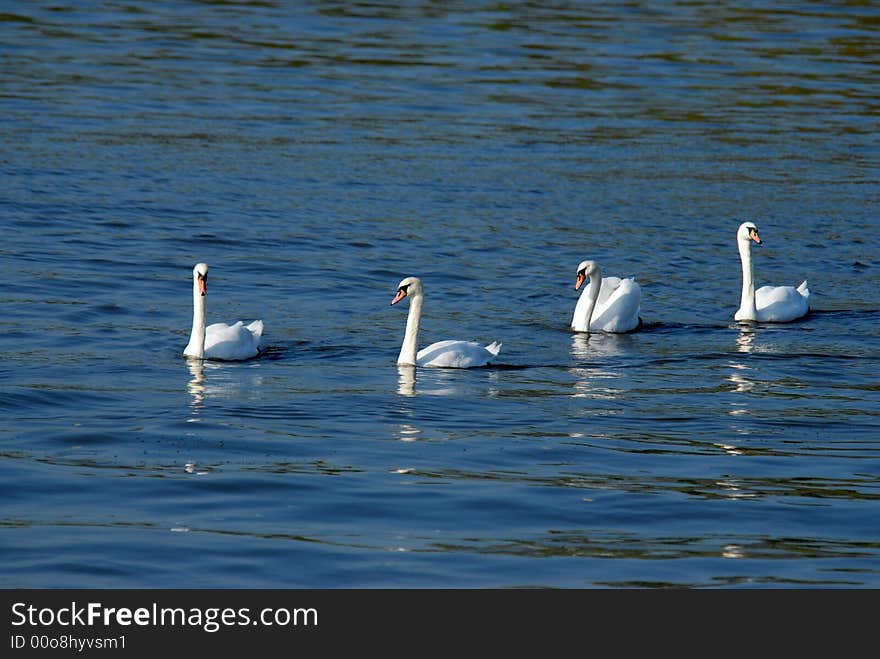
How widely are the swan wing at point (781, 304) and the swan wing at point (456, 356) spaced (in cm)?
396

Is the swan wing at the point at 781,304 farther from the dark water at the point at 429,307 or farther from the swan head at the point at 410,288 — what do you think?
the swan head at the point at 410,288

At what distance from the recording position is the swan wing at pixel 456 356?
1507 centimetres

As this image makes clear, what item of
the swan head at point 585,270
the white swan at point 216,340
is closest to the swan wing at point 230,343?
the white swan at point 216,340

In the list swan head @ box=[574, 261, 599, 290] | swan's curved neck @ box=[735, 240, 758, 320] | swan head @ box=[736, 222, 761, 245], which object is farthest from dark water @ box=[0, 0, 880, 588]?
swan head @ box=[736, 222, 761, 245]

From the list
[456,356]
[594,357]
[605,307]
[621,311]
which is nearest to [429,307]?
[605,307]

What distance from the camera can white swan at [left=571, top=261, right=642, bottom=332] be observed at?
17219mm

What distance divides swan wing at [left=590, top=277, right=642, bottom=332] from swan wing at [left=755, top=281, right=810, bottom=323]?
4.54ft

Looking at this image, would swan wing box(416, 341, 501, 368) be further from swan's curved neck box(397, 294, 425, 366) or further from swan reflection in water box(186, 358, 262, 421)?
swan reflection in water box(186, 358, 262, 421)

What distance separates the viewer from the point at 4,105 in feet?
94.2

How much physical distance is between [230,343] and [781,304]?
6218 millimetres
